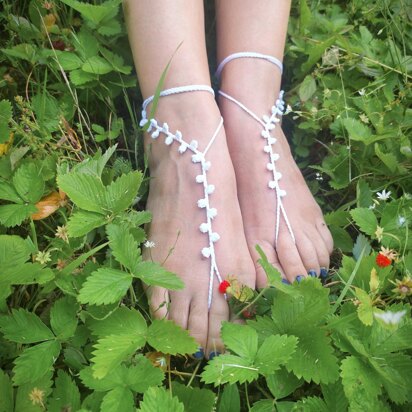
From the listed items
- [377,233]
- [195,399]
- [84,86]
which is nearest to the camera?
[195,399]

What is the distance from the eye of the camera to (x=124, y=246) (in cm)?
82

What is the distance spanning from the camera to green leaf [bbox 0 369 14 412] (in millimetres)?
792

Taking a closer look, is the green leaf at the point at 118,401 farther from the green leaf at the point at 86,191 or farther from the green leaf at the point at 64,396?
the green leaf at the point at 86,191

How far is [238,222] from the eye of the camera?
3.79ft

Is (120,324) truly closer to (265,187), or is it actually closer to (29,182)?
(29,182)

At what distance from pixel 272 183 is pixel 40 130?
589mm

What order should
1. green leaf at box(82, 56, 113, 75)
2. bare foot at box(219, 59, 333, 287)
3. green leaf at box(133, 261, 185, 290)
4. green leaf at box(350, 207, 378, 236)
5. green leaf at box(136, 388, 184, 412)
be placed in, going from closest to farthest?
green leaf at box(136, 388, 184, 412) → green leaf at box(133, 261, 185, 290) → green leaf at box(350, 207, 378, 236) → bare foot at box(219, 59, 333, 287) → green leaf at box(82, 56, 113, 75)

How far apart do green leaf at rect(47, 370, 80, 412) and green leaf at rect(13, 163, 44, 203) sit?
0.39 metres

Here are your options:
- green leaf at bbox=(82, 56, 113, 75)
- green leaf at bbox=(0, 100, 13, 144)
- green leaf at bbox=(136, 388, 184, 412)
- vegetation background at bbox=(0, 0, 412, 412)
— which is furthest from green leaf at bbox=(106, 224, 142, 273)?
green leaf at bbox=(82, 56, 113, 75)

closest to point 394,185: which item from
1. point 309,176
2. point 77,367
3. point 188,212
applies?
point 309,176

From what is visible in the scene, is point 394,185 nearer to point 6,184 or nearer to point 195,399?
point 195,399

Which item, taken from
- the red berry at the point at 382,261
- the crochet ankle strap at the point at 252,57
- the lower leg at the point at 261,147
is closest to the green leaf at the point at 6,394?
the lower leg at the point at 261,147

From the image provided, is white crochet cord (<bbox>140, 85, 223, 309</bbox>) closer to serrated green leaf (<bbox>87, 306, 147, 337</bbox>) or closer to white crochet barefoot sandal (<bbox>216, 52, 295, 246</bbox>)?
white crochet barefoot sandal (<bbox>216, 52, 295, 246</bbox>)

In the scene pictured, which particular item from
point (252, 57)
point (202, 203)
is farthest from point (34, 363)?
point (252, 57)
